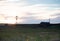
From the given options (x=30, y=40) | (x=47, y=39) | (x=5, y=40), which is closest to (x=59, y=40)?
(x=47, y=39)

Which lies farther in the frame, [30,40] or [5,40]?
[5,40]

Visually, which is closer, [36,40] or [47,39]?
[36,40]

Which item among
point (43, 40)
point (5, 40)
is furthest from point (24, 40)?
point (5, 40)

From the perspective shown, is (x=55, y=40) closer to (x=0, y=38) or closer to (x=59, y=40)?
(x=59, y=40)

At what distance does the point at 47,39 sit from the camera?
1189 cm

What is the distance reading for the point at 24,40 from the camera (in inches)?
442

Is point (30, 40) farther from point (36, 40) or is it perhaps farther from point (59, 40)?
point (59, 40)

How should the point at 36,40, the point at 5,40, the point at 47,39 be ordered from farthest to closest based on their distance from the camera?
the point at 5,40 < the point at 47,39 < the point at 36,40

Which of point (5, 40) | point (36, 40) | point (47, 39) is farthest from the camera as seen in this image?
point (5, 40)

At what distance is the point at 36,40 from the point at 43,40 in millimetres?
614

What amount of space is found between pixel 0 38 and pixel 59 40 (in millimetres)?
3974

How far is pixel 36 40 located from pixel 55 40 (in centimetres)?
308

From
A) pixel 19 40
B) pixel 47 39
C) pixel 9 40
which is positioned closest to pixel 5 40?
pixel 9 40

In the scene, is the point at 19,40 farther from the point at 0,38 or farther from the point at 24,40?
the point at 0,38
